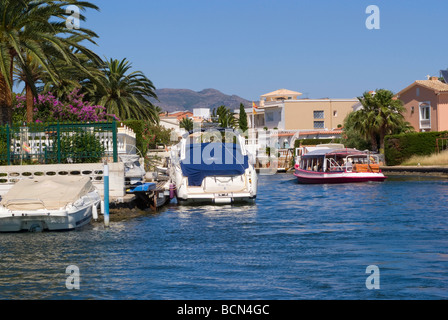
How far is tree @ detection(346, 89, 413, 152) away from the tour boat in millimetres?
16338

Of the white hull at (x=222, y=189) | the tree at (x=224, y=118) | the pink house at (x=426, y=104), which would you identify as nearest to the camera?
the white hull at (x=222, y=189)

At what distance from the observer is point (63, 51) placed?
2775 centimetres

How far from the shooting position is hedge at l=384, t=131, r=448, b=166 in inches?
2308

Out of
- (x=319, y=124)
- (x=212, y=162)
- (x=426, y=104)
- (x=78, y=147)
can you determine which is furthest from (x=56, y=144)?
(x=319, y=124)

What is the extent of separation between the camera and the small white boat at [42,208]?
19.0 metres

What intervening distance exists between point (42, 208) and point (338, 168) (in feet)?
98.9

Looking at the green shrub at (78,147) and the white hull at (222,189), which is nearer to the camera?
the green shrub at (78,147)

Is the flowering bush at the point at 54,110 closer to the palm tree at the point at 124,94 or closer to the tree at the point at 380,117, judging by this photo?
the palm tree at the point at 124,94

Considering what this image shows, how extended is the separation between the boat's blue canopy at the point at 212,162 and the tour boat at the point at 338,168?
62.0 ft

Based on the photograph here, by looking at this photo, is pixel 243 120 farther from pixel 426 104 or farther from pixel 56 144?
pixel 56 144

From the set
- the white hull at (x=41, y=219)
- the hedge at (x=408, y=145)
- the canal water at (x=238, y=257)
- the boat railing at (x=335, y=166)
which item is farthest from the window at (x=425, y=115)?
the white hull at (x=41, y=219)

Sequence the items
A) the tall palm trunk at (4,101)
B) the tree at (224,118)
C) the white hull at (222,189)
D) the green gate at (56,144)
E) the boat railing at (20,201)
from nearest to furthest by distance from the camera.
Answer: the boat railing at (20,201) → the green gate at (56,144) → the white hull at (222,189) → the tall palm trunk at (4,101) → the tree at (224,118)

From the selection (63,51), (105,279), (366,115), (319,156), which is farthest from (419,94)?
(105,279)
